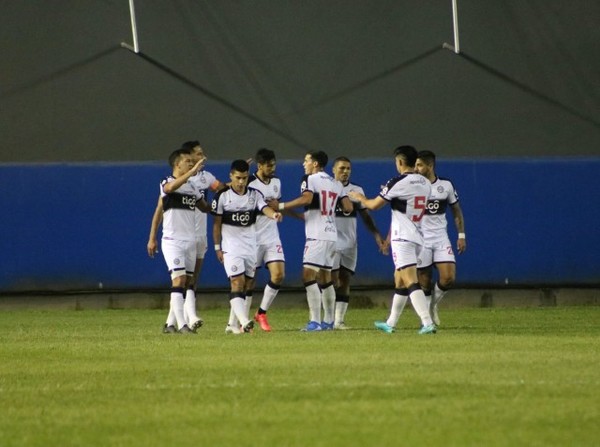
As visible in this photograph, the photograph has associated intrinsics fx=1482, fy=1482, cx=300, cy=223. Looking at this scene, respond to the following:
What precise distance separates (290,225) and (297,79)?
4.26 m

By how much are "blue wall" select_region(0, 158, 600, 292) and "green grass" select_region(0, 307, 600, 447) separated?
7.01m

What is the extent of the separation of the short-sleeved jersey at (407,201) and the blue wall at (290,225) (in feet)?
25.4

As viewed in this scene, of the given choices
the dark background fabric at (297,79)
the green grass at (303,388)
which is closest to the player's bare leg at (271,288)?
the green grass at (303,388)

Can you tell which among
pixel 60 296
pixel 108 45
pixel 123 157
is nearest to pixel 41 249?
pixel 60 296

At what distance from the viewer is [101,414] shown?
32.0ft

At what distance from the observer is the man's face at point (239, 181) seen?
57.7ft

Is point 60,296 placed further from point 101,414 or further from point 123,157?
point 101,414

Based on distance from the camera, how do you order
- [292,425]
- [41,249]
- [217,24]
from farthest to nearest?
[217,24], [41,249], [292,425]

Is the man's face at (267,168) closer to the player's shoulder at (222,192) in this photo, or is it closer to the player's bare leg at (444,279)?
the player's shoulder at (222,192)

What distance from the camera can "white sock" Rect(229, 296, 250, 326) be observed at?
17422mm

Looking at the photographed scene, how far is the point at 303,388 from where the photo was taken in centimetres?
1100

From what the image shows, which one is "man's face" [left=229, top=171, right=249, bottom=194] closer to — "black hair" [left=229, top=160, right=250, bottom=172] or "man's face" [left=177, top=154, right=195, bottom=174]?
"black hair" [left=229, top=160, right=250, bottom=172]

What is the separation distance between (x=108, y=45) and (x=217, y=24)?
86.3 inches

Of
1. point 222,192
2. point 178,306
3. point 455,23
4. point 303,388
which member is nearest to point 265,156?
point 222,192
